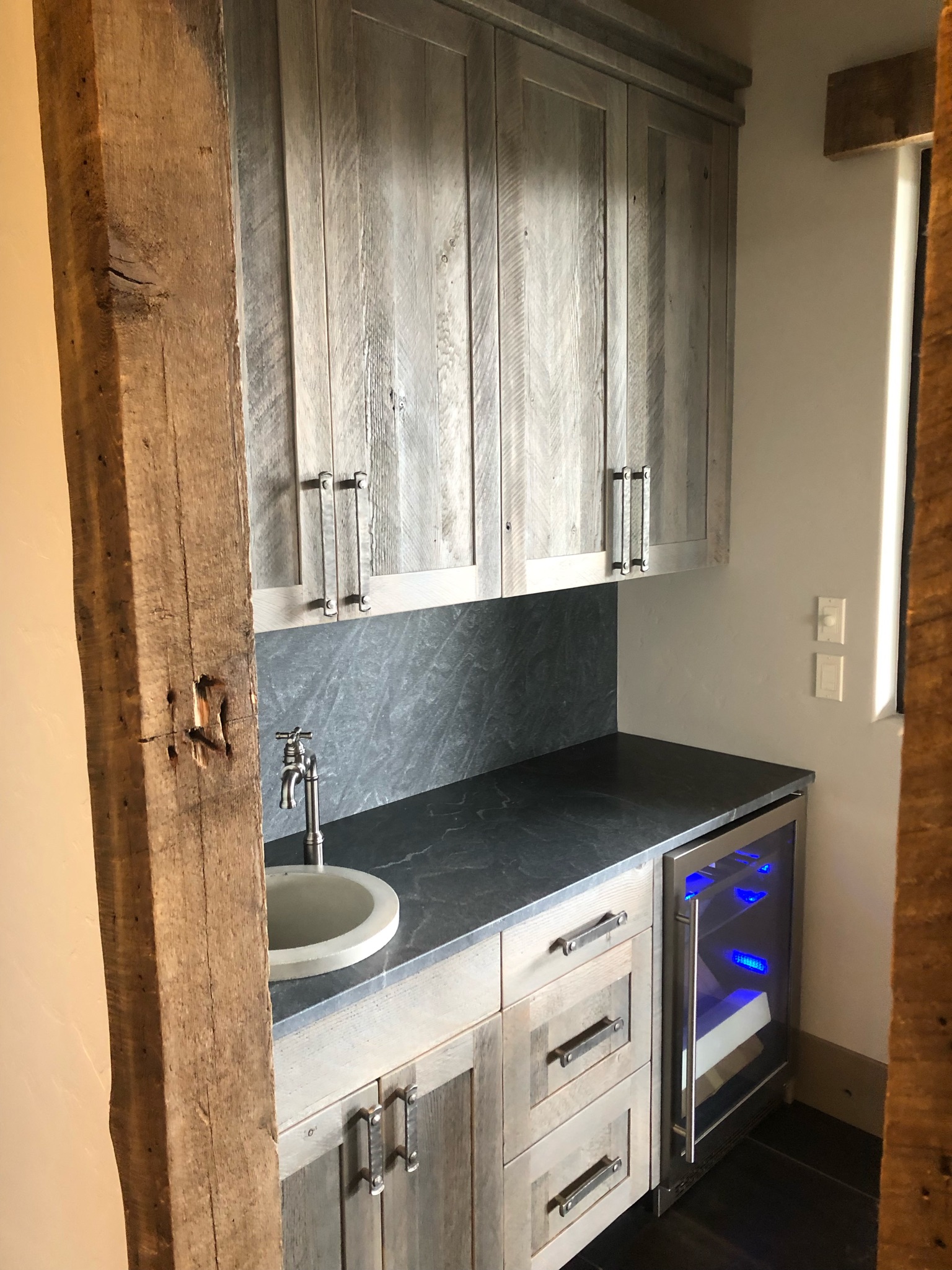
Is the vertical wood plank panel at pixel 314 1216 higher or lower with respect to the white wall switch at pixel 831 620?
lower

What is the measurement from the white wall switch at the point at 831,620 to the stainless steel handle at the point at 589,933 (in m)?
0.86

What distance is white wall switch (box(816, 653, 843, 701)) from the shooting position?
7.79 feet

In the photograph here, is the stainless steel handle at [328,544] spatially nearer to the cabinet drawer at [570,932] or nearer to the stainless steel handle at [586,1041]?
the cabinet drawer at [570,932]

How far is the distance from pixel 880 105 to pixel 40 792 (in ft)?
6.89

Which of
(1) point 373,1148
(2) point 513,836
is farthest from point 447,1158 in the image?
(2) point 513,836

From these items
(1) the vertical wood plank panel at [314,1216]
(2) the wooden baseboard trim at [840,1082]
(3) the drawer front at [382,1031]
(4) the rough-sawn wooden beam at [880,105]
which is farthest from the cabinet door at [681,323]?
(1) the vertical wood plank panel at [314,1216]

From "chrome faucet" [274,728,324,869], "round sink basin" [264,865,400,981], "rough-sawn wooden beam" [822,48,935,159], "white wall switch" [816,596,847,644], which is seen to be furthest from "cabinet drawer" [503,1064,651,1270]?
"rough-sawn wooden beam" [822,48,935,159]

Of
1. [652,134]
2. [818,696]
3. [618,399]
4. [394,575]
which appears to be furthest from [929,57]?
[394,575]

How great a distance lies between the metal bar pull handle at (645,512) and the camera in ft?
7.26

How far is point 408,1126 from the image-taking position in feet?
5.14

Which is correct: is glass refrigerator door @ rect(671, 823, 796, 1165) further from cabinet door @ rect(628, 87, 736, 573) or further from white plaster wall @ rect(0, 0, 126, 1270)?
white plaster wall @ rect(0, 0, 126, 1270)

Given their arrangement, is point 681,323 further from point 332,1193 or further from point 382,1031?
point 332,1193

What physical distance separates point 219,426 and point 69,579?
0.24m

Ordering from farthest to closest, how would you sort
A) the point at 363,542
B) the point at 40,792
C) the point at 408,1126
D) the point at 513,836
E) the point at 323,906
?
1. the point at 513,836
2. the point at 323,906
3. the point at 363,542
4. the point at 408,1126
5. the point at 40,792
